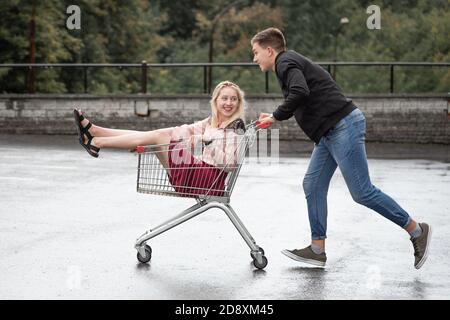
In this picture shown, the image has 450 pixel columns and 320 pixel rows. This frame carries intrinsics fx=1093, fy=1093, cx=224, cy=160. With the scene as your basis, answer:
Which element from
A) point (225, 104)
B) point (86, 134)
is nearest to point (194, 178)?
point (225, 104)

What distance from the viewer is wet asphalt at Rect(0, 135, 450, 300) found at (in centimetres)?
761

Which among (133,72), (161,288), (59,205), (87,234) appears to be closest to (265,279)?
(161,288)

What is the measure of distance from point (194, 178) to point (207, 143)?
0.29 meters

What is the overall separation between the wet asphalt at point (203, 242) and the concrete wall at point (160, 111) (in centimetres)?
824

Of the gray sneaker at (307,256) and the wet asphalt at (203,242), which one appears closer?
the wet asphalt at (203,242)

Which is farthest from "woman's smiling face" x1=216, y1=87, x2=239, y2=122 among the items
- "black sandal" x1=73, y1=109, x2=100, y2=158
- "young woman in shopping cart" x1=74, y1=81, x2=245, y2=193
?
"black sandal" x1=73, y1=109, x2=100, y2=158

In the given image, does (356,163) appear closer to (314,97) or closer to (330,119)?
(330,119)

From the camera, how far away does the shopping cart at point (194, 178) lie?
831cm

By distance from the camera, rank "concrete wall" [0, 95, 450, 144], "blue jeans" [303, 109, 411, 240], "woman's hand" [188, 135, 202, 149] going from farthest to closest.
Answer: "concrete wall" [0, 95, 450, 144]
"blue jeans" [303, 109, 411, 240]
"woman's hand" [188, 135, 202, 149]

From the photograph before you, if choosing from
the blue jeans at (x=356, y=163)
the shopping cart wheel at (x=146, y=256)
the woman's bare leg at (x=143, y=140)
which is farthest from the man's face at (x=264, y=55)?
the shopping cart wheel at (x=146, y=256)

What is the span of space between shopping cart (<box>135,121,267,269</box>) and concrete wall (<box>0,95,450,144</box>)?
15701mm

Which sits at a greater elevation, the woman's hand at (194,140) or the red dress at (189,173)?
the woman's hand at (194,140)

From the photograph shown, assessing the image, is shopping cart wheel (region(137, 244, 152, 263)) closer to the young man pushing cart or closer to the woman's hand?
the woman's hand

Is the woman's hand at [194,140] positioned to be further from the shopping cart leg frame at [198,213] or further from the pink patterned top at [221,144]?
the shopping cart leg frame at [198,213]
